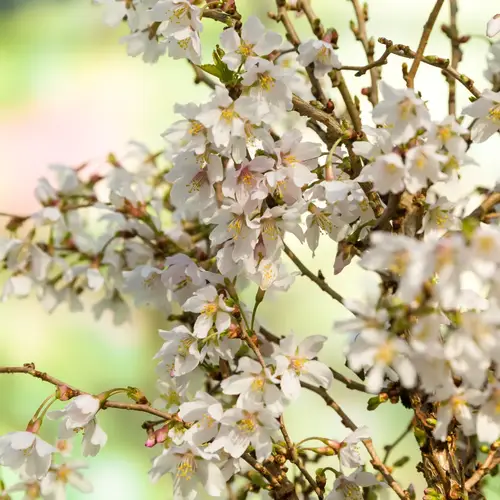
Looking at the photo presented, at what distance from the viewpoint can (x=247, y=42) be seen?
83 centimetres

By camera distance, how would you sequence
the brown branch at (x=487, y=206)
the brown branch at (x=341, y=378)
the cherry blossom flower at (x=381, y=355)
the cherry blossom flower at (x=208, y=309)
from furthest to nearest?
1. the brown branch at (x=341, y=378)
2. the cherry blossom flower at (x=208, y=309)
3. the brown branch at (x=487, y=206)
4. the cherry blossom flower at (x=381, y=355)

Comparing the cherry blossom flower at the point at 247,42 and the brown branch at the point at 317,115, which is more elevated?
the cherry blossom flower at the point at 247,42

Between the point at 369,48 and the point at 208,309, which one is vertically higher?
the point at 369,48

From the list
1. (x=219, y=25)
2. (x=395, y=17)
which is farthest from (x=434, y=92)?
(x=219, y=25)

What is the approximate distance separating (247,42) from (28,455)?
581 millimetres

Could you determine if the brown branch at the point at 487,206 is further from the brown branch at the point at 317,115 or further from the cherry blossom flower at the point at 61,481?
the cherry blossom flower at the point at 61,481

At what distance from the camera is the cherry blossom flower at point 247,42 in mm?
806

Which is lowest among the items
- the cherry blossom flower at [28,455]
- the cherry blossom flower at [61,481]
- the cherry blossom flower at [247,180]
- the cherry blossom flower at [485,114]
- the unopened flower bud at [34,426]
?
the cherry blossom flower at [61,481]

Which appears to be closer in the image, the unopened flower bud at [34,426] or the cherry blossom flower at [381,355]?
the cherry blossom flower at [381,355]

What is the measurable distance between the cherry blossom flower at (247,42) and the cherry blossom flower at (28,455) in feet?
1.68

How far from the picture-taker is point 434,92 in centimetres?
177

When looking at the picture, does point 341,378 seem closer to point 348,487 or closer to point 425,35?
point 348,487

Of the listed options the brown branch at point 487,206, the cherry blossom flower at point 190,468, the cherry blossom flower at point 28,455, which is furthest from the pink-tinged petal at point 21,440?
the brown branch at point 487,206

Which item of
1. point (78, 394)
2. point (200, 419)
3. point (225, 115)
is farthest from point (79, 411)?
point (225, 115)
